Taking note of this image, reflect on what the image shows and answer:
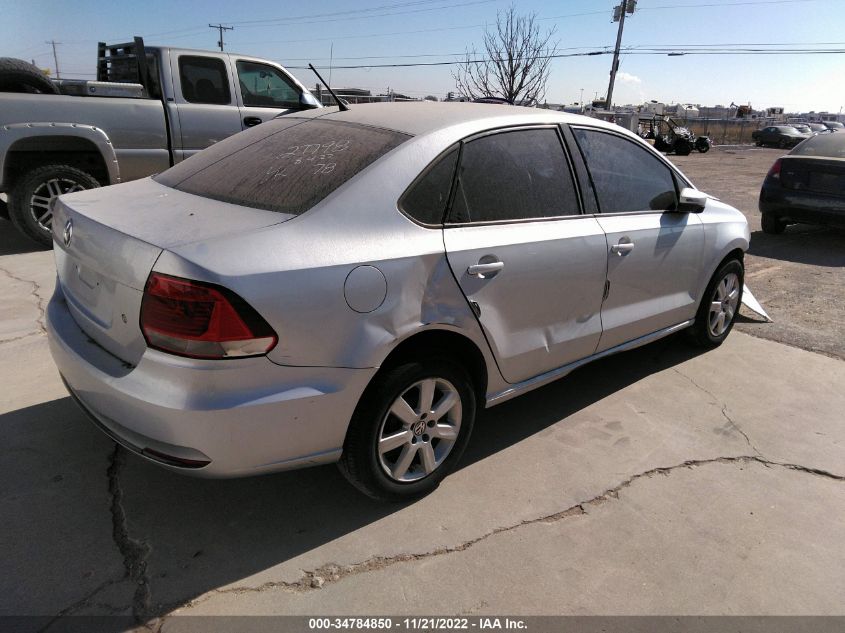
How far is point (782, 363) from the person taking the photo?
15.3ft

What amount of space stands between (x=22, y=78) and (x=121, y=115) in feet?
3.06

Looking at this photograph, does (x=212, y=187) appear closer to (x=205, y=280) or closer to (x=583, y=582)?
(x=205, y=280)

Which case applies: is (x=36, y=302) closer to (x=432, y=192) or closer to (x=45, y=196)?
(x=45, y=196)

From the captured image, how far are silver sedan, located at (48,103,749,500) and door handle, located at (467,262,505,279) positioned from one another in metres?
0.01

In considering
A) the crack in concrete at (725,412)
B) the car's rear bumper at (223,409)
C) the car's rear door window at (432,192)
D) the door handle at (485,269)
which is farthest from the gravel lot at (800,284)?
the car's rear bumper at (223,409)

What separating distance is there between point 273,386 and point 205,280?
1.40ft

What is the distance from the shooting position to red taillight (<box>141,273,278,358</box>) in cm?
206

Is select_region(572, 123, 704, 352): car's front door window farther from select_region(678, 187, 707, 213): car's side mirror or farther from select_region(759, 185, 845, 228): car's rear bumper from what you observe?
select_region(759, 185, 845, 228): car's rear bumper

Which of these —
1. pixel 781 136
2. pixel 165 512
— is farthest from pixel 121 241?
pixel 781 136

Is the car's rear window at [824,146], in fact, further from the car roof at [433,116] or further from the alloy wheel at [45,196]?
the alloy wheel at [45,196]

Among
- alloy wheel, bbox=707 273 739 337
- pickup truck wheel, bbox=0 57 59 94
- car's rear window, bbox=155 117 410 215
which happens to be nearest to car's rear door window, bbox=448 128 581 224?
car's rear window, bbox=155 117 410 215

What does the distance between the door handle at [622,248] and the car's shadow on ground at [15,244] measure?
19.6 ft

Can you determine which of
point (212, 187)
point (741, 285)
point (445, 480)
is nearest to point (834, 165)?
point (741, 285)

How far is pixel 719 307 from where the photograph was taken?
4.62 m
